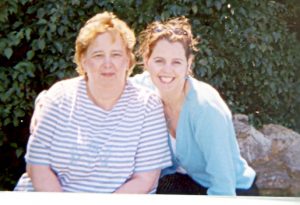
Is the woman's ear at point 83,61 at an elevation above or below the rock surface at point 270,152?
above

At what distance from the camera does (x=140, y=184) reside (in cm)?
191

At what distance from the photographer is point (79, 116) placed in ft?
6.29

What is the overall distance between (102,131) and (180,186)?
0.31 metres

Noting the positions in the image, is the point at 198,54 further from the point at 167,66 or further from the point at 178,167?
the point at 178,167

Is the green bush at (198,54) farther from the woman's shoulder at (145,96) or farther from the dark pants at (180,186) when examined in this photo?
the dark pants at (180,186)

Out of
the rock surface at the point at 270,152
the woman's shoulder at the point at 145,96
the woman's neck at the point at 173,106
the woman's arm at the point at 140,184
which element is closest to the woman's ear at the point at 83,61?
the woman's shoulder at the point at 145,96

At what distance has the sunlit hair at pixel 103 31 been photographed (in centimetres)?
192

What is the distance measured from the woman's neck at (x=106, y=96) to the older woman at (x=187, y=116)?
0.25ft

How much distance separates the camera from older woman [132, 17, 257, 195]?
6.31 ft

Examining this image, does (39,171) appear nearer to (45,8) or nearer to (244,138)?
(45,8)

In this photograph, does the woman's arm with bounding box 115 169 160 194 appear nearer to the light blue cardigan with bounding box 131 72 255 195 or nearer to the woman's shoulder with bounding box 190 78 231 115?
the light blue cardigan with bounding box 131 72 255 195

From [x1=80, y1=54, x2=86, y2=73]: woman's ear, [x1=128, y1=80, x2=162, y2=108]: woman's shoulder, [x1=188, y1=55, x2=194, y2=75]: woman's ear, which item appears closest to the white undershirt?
[x1=128, y1=80, x2=162, y2=108]: woman's shoulder

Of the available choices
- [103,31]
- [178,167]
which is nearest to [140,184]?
[178,167]

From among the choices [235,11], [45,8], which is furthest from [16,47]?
[235,11]
